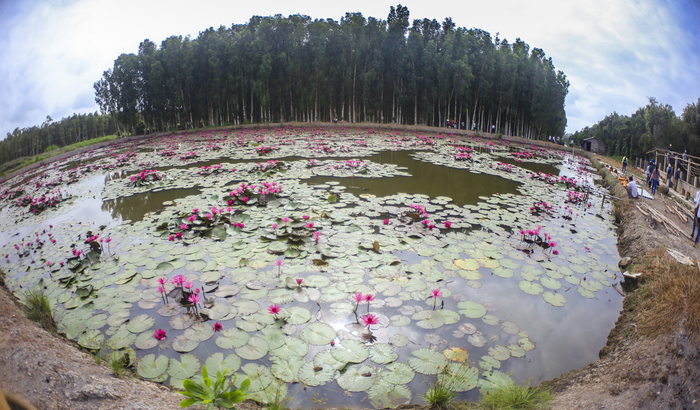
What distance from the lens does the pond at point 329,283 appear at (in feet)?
8.98

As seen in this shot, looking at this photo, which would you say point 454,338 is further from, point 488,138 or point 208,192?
point 488,138

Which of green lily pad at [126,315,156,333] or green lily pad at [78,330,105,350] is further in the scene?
green lily pad at [126,315,156,333]

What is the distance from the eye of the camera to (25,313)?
3.04 m

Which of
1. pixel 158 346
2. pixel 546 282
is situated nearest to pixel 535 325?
pixel 546 282

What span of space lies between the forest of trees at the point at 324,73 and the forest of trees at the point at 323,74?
9 centimetres

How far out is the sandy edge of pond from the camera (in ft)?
6.57

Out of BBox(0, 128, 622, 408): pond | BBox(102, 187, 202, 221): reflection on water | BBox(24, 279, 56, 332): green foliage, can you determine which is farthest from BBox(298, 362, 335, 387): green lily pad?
BBox(102, 187, 202, 221): reflection on water

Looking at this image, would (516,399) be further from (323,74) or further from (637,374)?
(323,74)

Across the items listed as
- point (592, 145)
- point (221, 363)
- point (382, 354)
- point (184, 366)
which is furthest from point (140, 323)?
point (592, 145)

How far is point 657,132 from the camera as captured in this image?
25578mm

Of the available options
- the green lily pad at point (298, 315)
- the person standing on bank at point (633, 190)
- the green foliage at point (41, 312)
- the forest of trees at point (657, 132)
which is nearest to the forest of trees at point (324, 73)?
the forest of trees at point (657, 132)

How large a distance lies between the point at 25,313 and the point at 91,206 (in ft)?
16.2

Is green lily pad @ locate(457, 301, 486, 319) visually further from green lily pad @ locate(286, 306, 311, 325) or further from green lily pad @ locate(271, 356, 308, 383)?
green lily pad @ locate(271, 356, 308, 383)

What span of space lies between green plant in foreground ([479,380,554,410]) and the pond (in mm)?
222
